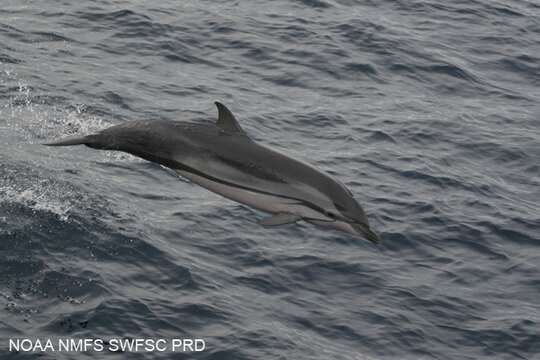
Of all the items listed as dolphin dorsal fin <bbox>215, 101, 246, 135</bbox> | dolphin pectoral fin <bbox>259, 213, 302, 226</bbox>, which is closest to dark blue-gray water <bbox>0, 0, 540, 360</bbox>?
dolphin pectoral fin <bbox>259, 213, 302, 226</bbox>

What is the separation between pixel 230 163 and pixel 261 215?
619 cm

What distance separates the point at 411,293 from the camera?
17.1m

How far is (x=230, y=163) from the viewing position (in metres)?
12.8

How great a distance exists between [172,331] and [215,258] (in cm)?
242

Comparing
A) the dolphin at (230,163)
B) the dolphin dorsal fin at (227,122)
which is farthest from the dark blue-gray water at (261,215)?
the dolphin dorsal fin at (227,122)

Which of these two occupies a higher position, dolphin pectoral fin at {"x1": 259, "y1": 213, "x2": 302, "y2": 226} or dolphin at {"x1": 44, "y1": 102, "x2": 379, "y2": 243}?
dolphin at {"x1": 44, "y1": 102, "x2": 379, "y2": 243}

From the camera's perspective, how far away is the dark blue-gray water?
51.3 feet

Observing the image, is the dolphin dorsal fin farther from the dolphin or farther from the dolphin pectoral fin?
Result: the dolphin pectoral fin

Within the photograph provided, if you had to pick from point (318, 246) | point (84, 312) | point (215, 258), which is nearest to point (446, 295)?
point (318, 246)

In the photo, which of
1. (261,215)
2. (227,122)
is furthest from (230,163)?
(261,215)

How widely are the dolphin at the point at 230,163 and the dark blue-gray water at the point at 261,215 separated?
9.05 ft

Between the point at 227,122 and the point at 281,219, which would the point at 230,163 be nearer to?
the point at 227,122

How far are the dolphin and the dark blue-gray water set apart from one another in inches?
109

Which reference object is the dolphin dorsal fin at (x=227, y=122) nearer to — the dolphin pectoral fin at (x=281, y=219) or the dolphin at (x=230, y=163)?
the dolphin at (x=230, y=163)
